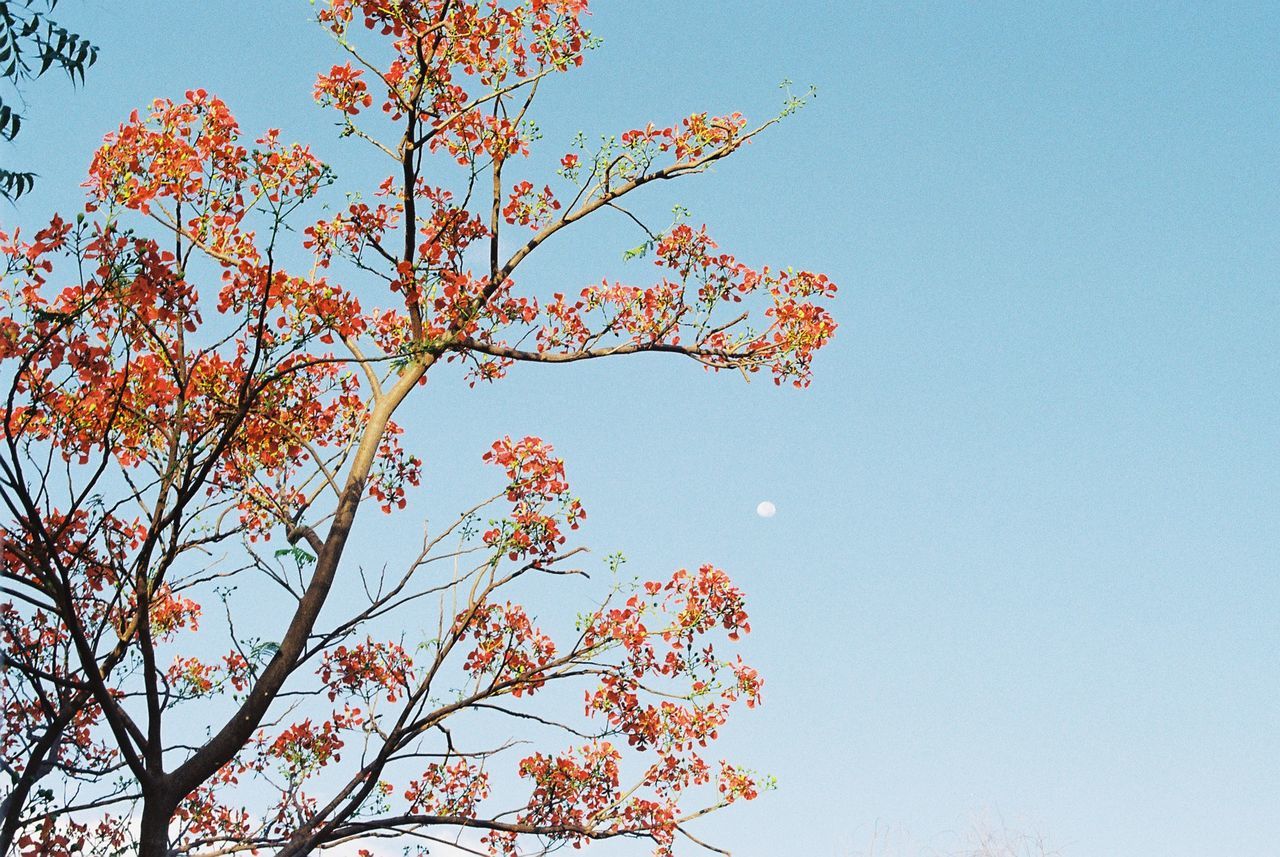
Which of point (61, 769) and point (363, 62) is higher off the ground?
point (363, 62)

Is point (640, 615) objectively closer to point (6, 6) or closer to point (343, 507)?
point (343, 507)

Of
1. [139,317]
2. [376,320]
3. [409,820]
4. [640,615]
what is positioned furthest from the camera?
[376,320]

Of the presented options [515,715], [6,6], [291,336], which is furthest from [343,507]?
[6,6]

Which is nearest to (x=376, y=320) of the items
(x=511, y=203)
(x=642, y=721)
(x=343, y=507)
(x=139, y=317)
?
(x=511, y=203)

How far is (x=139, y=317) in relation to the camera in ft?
17.6

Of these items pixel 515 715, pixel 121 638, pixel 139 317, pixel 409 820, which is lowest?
pixel 409 820

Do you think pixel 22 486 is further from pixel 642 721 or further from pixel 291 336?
pixel 642 721

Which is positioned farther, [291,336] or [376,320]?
[376,320]

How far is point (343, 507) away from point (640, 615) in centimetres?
168

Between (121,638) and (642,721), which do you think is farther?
(642,721)

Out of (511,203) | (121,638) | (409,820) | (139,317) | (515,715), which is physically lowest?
(409,820)

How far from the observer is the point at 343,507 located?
6.16m

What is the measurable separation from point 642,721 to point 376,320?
9.23 ft

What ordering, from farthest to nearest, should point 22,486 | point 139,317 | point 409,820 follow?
point 409,820 → point 139,317 → point 22,486
